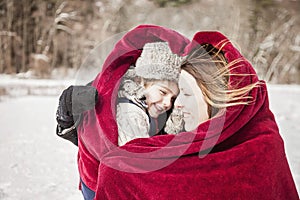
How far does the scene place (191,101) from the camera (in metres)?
0.50

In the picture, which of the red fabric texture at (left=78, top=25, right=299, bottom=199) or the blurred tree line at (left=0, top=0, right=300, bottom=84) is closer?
the red fabric texture at (left=78, top=25, right=299, bottom=199)

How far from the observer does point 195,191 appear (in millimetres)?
459

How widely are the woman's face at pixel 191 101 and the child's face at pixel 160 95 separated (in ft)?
0.03

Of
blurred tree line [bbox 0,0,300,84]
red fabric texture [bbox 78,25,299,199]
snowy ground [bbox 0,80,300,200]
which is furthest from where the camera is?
blurred tree line [bbox 0,0,300,84]

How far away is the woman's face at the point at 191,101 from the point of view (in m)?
0.50

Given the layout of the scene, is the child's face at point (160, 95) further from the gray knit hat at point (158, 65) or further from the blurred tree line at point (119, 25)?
the blurred tree line at point (119, 25)

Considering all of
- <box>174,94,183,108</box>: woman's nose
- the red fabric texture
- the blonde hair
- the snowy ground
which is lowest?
the snowy ground

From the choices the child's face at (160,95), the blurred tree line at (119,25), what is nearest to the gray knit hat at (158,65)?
the child's face at (160,95)

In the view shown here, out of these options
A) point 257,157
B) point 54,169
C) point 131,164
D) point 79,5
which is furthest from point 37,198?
point 79,5

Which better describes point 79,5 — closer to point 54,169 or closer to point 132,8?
point 132,8

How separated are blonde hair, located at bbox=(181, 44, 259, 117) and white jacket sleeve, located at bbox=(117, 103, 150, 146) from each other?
9 centimetres

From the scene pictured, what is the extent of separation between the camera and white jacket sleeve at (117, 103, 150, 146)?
1.58ft

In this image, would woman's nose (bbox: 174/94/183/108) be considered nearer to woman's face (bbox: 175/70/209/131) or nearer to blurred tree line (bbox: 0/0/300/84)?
woman's face (bbox: 175/70/209/131)

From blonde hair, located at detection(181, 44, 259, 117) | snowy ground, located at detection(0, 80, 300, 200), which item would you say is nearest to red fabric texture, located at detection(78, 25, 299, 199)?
blonde hair, located at detection(181, 44, 259, 117)
